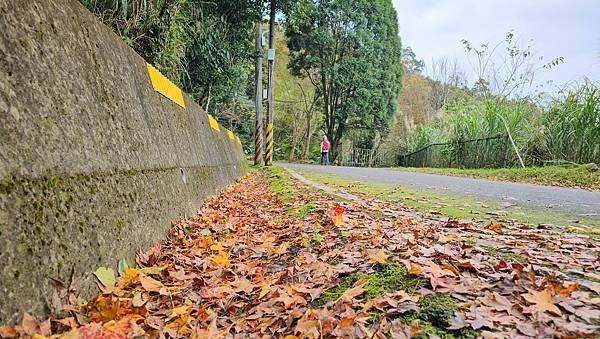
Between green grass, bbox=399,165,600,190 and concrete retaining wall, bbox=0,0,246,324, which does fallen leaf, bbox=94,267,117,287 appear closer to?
concrete retaining wall, bbox=0,0,246,324

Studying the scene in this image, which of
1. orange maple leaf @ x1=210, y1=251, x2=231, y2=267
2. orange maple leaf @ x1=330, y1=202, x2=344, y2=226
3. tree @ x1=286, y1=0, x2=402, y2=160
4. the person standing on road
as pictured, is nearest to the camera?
orange maple leaf @ x1=210, y1=251, x2=231, y2=267

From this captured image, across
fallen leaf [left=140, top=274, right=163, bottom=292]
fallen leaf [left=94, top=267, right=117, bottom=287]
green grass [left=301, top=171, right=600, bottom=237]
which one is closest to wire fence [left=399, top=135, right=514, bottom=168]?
green grass [left=301, top=171, right=600, bottom=237]

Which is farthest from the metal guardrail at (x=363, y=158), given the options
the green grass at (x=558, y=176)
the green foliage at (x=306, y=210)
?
the green foliage at (x=306, y=210)

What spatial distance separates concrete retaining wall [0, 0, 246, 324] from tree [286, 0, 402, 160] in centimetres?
2152

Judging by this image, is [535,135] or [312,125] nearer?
[535,135]

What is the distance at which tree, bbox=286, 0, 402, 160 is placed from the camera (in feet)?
75.9

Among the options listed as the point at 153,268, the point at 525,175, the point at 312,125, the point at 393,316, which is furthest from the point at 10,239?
the point at 312,125

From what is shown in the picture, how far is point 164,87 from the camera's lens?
131 inches

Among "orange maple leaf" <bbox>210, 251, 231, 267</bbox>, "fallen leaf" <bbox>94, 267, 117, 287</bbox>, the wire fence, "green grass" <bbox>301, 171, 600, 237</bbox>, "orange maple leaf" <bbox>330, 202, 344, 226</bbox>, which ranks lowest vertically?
"orange maple leaf" <bbox>210, 251, 231, 267</bbox>

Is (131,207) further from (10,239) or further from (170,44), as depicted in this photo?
(170,44)

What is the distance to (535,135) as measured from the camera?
10.7 m

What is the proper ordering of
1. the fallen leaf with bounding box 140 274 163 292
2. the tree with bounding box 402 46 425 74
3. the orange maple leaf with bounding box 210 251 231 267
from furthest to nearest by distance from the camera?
the tree with bounding box 402 46 425 74
the orange maple leaf with bounding box 210 251 231 267
the fallen leaf with bounding box 140 274 163 292

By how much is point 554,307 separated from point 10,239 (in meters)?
1.43

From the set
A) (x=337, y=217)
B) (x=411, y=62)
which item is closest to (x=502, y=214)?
(x=337, y=217)
